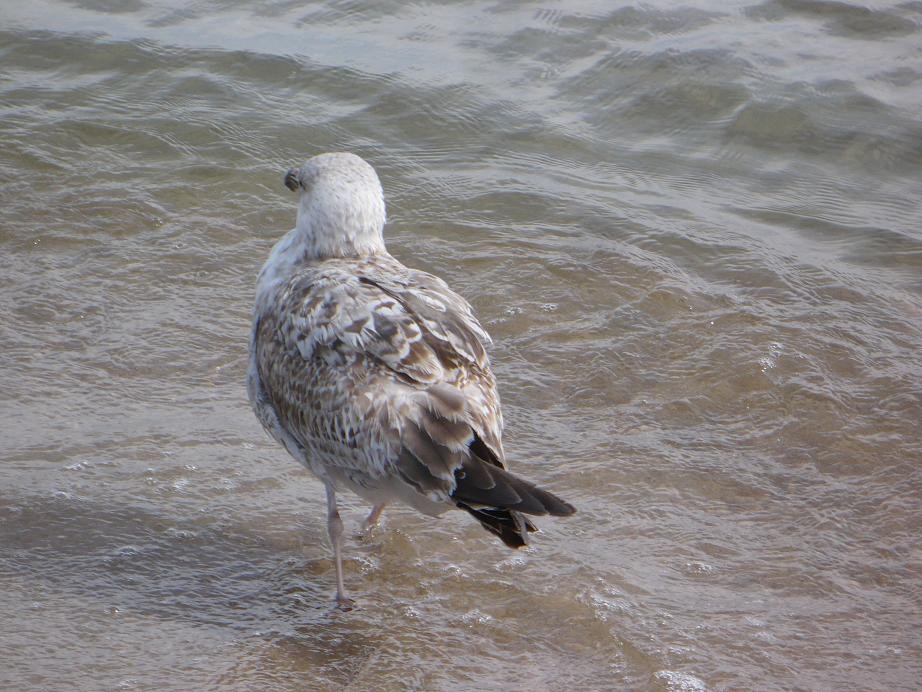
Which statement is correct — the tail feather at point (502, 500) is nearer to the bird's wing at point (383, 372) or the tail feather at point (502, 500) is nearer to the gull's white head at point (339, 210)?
the bird's wing at point (383, 372)

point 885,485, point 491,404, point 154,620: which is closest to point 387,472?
point 491,404

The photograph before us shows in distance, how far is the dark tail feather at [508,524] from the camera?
4.21m

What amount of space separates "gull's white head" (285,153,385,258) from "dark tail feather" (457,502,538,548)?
148cm

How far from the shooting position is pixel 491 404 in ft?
15.2

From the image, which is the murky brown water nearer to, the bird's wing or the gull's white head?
the bird's wing

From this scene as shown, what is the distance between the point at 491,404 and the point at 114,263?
3.32m

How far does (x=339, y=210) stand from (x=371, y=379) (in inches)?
37.2

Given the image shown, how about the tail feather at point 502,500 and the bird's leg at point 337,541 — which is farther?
the bird's leg at point 337,541

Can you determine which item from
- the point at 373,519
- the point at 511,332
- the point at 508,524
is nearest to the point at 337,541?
the point at 373,519

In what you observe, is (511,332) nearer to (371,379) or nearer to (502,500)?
(371,379)

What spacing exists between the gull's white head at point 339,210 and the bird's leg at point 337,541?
3.35 feet

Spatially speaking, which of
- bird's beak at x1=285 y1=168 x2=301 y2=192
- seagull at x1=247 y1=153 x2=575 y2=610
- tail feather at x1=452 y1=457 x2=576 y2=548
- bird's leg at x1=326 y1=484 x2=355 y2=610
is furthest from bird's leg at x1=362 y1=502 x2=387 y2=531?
bird's beak at x1=285 y1=168 x2=301 y2=192

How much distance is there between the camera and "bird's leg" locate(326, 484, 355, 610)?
15.5ft

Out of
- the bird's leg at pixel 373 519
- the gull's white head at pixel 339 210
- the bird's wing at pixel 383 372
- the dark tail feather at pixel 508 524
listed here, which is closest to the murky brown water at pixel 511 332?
the bird's leg at pixel 373 519
